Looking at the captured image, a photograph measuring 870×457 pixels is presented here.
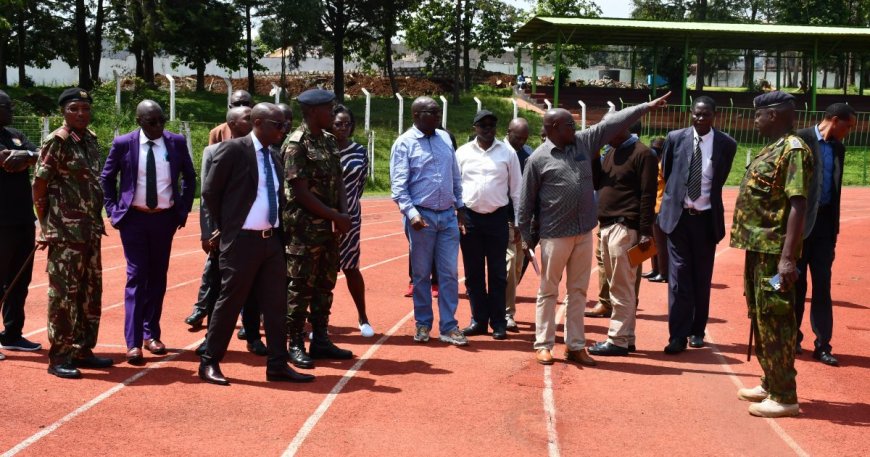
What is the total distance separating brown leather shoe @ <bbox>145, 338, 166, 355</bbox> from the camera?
303 inches

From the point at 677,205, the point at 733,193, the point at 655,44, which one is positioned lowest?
the point at 733,193

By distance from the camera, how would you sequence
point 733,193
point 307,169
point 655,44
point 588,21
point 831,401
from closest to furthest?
point 831,401, point 307,169, point 733,193, point 588,21, point 655,44

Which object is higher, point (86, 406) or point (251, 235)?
point (251, 235)

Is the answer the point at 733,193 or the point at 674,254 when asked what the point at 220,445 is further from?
the point at 733,193

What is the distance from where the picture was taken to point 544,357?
7.68 meters

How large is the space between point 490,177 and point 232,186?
2708 millimetres

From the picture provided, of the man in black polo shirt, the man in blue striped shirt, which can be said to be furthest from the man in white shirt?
the man in black polo shirt

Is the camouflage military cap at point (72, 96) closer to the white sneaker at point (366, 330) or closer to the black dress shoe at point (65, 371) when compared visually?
the black dress shoe at point (65, 371)

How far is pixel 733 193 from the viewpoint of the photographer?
1142 inches

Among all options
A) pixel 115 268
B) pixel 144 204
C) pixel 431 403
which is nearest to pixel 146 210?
pixel 144 204

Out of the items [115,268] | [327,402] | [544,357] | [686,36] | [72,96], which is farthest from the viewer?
[686,36]

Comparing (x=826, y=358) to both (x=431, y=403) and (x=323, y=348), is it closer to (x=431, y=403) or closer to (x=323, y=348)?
(x=431, y=403)

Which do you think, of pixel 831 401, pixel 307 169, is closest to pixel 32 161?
pixel 307 169

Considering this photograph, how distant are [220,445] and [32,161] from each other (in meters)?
3.23
